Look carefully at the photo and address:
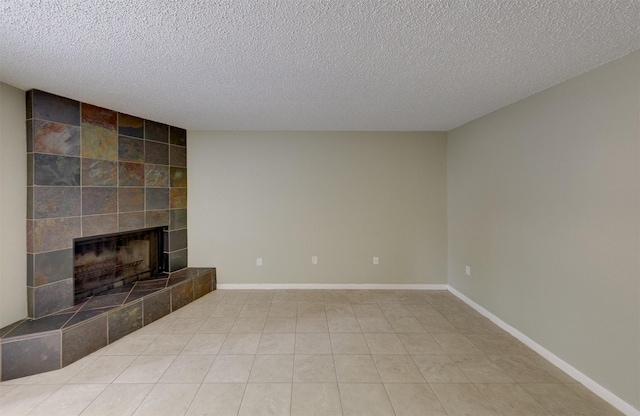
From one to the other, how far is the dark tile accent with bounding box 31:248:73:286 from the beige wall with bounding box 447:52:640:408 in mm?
4537

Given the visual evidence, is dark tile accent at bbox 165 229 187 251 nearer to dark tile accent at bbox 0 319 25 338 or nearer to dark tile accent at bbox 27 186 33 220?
dark tile accent at bbox 27 186 33 220

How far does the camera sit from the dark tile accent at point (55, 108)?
88.9 inches

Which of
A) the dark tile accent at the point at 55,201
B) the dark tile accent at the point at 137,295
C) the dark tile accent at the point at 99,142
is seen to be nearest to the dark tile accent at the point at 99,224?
the dark tile accent at the point at 55,201

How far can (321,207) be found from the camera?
3.77 m

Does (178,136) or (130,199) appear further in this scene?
(178,136)

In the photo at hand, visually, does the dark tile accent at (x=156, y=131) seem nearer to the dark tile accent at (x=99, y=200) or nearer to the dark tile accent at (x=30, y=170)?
the dark tile accent at (x=99, y=200)

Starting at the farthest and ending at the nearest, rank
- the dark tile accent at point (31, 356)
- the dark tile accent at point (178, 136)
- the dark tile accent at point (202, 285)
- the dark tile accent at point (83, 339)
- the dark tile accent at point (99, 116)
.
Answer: the dark tile accent at point (178, 136)
the dark tile accent at point (202, 285)
the dark tile accent at point (99, 116)
the dark tile accent at point (83, 339)
the dark tile accent at point (31, 356)

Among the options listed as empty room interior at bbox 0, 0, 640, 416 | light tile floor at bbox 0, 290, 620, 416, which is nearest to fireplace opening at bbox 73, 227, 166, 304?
empty room interior at bbox 0, 0, 640, 416

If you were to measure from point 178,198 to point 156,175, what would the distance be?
1.44ft

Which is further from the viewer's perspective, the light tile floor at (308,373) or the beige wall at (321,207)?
the beige wall at (321,207)

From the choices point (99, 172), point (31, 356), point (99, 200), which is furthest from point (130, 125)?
point (31, 356)

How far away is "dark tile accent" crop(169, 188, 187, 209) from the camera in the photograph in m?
3.54

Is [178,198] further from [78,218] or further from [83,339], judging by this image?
[83,339]

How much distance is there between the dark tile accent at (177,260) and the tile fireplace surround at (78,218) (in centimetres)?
22
